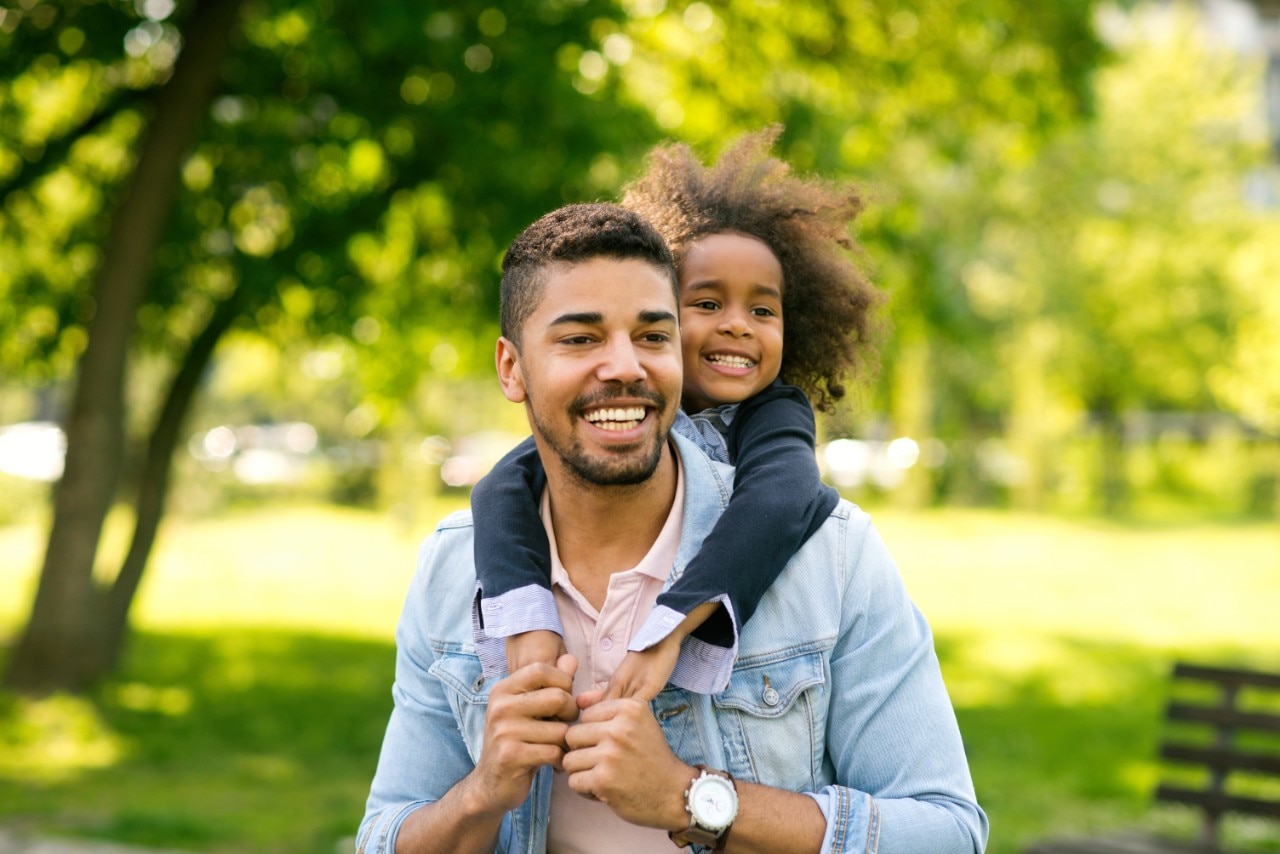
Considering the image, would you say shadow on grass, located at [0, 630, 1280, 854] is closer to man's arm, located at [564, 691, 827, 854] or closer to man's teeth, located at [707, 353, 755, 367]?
man's teeth, located at [707, 353, 755, 367]

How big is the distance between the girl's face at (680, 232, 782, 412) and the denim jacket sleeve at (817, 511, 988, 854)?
556 mm

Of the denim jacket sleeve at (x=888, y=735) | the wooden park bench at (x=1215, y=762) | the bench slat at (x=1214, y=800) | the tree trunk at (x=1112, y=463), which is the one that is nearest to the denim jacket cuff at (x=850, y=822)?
the denim jacket sleeve at (x=888, y=735)

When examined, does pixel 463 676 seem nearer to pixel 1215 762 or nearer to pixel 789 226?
pixel 789 226

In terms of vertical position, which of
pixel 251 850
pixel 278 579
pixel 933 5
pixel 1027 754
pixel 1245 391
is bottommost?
pixel 251 850

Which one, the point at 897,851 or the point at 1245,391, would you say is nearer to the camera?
the point at 897,851

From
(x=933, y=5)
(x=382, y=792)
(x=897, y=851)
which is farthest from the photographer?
(x=933, y=5)

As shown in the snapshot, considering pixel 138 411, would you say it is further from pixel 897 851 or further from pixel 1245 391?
pixel 897 851

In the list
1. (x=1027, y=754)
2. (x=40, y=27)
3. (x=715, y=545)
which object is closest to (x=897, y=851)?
(x=715, y=545)

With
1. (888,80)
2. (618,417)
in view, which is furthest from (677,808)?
(888,80)

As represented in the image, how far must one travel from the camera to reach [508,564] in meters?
2.31

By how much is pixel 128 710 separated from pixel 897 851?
916 centimetres

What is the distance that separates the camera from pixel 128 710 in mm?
10273

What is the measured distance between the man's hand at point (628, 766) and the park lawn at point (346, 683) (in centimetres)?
550

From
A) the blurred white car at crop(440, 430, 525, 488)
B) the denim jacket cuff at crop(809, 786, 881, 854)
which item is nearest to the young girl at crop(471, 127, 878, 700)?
the denim jacket cuff at crop(809, 786, 881, 854)
